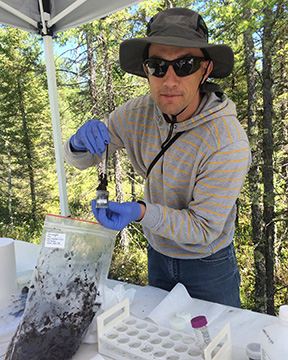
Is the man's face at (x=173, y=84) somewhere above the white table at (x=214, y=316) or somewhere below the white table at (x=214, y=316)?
above

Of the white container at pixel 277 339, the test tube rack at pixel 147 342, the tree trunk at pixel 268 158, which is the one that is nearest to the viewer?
the white container at pixel 277 339

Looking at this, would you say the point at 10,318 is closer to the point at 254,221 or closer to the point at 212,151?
the point at 212,151

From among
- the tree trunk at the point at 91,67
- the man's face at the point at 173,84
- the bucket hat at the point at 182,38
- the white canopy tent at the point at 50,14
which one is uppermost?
the tree trunk at the point at 91,67

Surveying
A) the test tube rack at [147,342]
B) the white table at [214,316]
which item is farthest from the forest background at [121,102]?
the test tube rack at [147,342]

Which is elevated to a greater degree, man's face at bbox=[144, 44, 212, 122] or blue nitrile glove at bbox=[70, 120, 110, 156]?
man's face at bbox=[144, 44, 212, 122]

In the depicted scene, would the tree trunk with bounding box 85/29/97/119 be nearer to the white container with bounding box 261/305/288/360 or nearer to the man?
the man

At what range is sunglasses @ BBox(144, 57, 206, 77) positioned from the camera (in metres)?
1.20

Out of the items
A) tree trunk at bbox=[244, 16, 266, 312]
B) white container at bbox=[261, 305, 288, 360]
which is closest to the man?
white container at bbox=[261, 305, 288, 360]

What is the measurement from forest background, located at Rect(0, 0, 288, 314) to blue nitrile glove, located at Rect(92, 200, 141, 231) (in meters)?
3.78

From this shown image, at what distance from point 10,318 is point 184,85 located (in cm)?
105

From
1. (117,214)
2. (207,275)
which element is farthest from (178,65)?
(207,275)

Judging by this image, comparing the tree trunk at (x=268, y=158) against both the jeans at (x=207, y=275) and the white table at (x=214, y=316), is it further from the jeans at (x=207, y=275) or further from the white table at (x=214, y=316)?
the white table at (x=214, y=316)

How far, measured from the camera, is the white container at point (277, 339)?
1.99ft

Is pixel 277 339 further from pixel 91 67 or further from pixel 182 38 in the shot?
pixel 91 67
